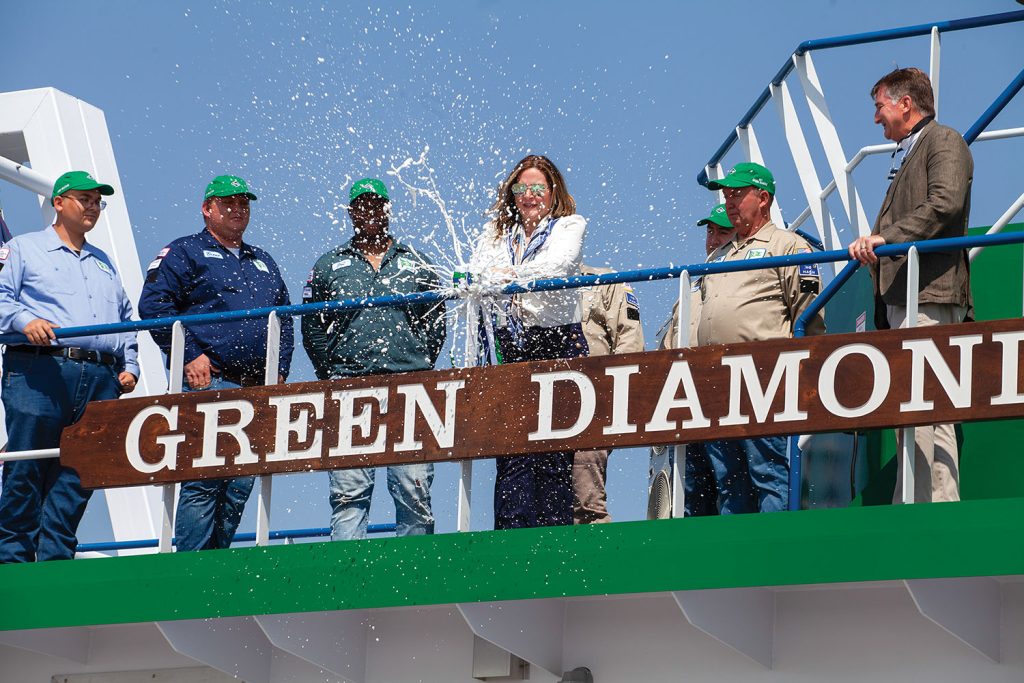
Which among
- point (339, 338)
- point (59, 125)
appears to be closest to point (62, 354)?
point (339, 338)

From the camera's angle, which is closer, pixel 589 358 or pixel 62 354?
pixel 589 358

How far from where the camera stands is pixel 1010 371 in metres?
6.71

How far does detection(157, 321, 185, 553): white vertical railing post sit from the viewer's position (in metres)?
7.97

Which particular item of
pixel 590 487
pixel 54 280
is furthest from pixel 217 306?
pixel 590 487

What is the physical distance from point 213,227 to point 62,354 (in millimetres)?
1090

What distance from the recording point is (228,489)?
27.8 ft

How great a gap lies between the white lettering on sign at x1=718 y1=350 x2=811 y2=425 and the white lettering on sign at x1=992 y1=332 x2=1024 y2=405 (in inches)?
31.6

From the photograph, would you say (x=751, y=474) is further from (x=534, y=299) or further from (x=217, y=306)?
(x=217, y=306)

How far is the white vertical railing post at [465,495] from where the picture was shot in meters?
7.49

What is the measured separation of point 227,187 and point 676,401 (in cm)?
315

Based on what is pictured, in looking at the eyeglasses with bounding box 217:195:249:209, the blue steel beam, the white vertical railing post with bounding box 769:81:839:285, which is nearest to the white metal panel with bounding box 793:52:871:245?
the white vertical railing post with bounding box 769:81:839:285

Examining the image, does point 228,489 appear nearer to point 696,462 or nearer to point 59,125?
point 696,462

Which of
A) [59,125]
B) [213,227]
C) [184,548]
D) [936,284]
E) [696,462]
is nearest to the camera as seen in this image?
[936,284]

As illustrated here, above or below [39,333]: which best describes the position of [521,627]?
below
